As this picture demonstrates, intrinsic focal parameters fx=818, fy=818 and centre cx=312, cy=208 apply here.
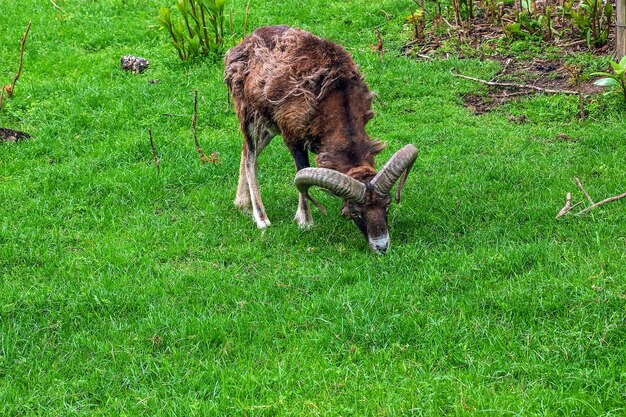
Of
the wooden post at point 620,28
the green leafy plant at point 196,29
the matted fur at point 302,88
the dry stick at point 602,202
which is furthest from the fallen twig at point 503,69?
the dry stick at point 602,202

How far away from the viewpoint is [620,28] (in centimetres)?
1141

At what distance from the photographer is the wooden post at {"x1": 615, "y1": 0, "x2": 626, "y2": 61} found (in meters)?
11.3

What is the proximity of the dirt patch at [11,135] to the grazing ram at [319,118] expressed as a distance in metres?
3.77

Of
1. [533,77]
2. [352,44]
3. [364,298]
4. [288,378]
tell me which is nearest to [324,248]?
[364,298]

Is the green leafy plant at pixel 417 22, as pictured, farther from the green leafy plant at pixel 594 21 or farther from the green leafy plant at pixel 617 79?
the green leafy plant at pixel 617 79

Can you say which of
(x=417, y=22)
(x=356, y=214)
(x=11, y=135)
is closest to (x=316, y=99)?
(x=356, y=214)

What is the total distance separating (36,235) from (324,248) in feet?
9.83

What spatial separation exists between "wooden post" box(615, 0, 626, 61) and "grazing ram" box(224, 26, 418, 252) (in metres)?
4.80

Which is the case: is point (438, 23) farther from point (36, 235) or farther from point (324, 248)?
point (36, 235)

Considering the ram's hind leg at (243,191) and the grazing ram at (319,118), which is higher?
the grazing ram at (319,118)

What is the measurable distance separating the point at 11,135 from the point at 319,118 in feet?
16.9

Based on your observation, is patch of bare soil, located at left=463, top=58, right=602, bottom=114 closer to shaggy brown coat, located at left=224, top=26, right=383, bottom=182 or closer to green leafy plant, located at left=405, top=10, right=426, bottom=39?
green leafy plant, located at left=405, top=10, right=426, bottom=39

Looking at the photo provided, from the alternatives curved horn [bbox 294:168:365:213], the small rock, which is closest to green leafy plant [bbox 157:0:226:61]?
the small rock

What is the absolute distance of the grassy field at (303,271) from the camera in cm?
552
